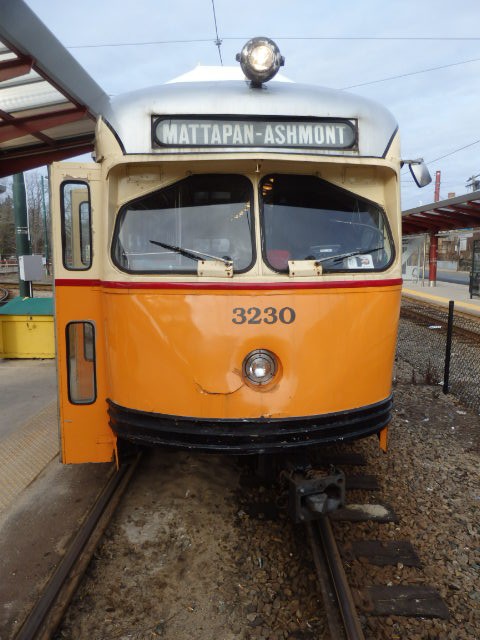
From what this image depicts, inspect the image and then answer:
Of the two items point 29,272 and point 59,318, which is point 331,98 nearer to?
point 59,318

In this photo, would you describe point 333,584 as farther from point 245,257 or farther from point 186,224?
point 186,224

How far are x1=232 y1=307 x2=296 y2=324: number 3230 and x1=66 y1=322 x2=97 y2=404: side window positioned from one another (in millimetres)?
1264

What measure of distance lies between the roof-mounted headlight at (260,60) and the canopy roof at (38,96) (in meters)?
1.08

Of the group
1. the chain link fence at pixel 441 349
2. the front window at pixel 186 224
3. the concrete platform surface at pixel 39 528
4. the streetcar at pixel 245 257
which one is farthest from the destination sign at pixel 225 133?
the chain link fence at pixel 441 349

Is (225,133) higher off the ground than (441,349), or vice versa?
(225,133)

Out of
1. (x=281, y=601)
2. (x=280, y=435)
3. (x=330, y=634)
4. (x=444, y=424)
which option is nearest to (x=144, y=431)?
(x=280, y=435)

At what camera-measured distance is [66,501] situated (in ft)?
13.6

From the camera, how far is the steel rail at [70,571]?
2727mm

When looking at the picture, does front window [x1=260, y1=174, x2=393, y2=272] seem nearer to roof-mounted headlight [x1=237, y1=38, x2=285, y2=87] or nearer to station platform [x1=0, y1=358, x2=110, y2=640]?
roof-mounted headlight [x1=237, y1=38, x2=285, y2=87]

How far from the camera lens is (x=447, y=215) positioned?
20141mm

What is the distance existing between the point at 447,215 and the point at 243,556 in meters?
19.6

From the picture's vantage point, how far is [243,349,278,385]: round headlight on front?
304 cm

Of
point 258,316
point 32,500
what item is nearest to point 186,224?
point 258,316

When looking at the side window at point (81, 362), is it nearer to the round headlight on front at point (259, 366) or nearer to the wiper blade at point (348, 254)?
the round headlight on front at point (259, 366)
